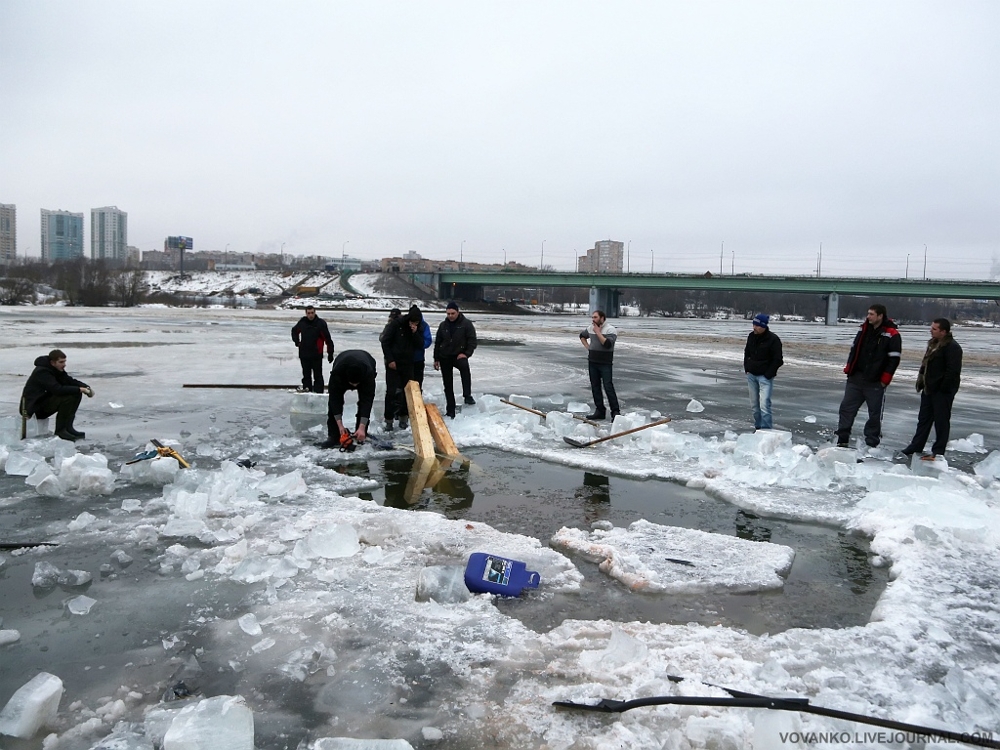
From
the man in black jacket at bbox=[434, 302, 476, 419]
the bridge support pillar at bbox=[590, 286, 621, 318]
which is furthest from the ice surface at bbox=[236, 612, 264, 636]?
the bridge support pillar at bbox=[590, 286, 621, 318]

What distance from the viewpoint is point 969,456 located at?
9250mm

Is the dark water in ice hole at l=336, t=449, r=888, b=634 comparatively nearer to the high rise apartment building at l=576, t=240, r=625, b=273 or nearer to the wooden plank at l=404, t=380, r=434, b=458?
the wooden plank at l=404, t=380, r=434, b=458

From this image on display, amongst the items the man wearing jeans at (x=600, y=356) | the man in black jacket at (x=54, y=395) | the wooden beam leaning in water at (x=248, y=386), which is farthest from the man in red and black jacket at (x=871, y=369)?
the man in black jacket at (x=54, y=395)

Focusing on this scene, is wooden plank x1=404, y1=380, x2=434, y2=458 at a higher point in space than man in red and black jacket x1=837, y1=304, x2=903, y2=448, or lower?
lower

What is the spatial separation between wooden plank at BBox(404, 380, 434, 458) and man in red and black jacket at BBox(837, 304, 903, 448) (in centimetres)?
540

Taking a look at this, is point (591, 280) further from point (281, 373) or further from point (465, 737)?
point (465, 737)

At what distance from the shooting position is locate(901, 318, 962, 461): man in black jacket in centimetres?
855

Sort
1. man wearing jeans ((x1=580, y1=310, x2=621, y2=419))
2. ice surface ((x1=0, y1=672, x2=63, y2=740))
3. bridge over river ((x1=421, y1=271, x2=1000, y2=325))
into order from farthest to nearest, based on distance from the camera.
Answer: bridge over river ((x1=421, y1=271, x2=1000, y2=325))
man wearing jeans ((x1=580, y1=310, x2=621, y2=419))
ice surface ((x1=0, y1=672, x2=63, y2=740))

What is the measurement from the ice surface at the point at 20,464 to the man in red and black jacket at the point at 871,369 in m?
9.50

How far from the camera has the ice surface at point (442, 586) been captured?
448cm

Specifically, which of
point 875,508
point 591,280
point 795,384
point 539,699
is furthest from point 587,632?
point 591,280

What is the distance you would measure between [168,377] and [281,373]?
2.35m

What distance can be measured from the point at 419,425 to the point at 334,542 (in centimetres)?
362

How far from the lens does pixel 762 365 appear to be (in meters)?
9.98
